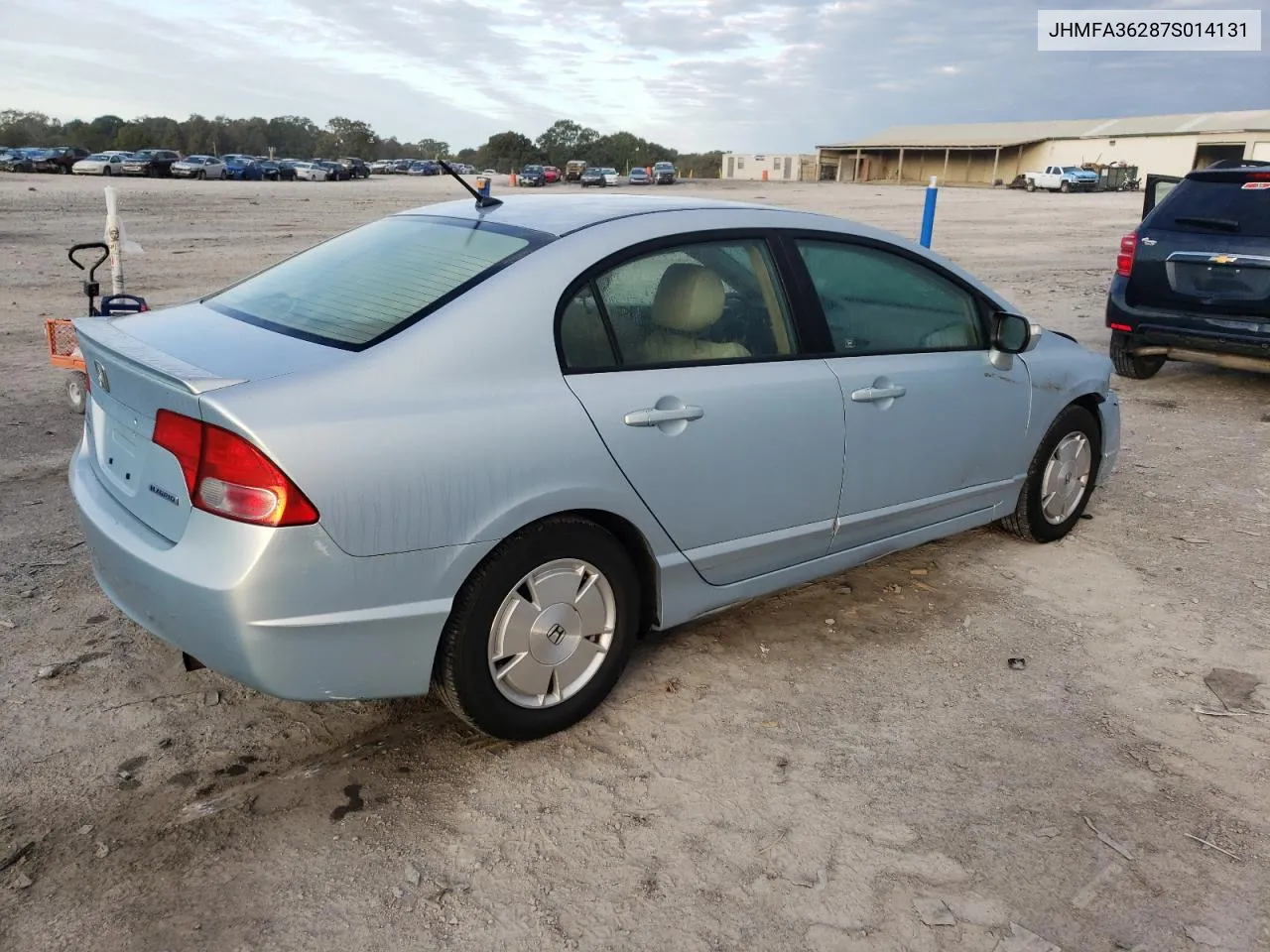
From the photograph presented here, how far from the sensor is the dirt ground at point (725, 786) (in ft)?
8.07

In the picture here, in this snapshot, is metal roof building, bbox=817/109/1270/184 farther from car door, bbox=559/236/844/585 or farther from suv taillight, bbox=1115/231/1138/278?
car door, bbox=559/236/844/585

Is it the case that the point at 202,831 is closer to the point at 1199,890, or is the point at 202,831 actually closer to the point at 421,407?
the point at 421,407

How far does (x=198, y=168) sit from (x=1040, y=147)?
183 ft

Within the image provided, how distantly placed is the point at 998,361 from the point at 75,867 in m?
3.73

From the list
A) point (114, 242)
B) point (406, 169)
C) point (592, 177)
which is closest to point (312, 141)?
point (406, 169)

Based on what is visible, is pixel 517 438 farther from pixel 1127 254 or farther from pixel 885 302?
pixel 1127 254

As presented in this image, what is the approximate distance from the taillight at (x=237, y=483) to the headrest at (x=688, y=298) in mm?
1357

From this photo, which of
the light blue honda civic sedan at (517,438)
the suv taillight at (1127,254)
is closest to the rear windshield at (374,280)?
the light blue honda civic sedan at (517,438)

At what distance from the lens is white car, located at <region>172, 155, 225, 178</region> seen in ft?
155

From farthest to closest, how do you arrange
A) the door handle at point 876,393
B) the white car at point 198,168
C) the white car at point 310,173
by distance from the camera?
the white car at point 310,173 → the white car at point 198,168 → the door handle at point 876,393

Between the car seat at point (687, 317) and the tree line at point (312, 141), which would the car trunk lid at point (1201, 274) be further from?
the tree line at point (312, 141)

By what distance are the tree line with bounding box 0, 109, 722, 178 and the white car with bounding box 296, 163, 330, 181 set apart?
37.0m

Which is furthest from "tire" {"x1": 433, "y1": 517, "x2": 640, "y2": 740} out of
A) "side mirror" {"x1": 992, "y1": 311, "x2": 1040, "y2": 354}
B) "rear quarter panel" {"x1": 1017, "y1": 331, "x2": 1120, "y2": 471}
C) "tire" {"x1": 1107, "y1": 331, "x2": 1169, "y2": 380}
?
"tire" {"x1": 1107, "y1": 331, "x2": 1169, "y2": 380}

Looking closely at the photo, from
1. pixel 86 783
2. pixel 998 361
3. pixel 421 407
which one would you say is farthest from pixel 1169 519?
pixel 86 783
